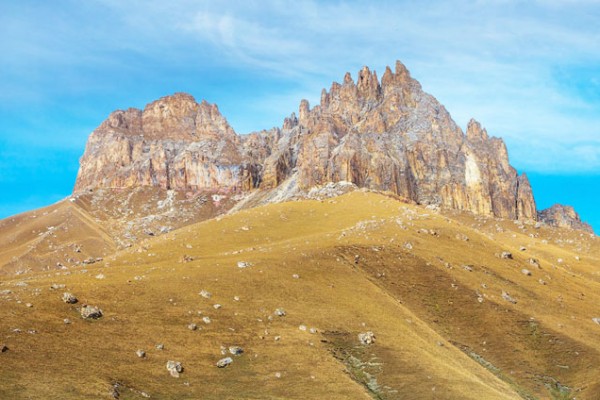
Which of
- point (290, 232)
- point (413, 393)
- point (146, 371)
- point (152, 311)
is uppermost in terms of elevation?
point (290, 232)

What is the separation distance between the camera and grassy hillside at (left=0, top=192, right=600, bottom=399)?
54406 mm

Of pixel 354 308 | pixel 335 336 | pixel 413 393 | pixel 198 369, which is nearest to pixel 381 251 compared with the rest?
pixel 354 308

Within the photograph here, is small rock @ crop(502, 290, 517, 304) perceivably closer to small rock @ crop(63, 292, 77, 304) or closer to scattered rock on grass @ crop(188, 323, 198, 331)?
scattered rock on grass @ crop(188, 323, 198, 331)

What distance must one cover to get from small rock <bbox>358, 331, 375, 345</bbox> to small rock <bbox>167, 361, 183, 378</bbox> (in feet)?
90.4

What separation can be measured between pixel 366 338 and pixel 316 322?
6890 mm

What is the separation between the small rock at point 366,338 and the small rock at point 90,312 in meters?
32.9

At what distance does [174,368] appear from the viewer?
56.0 metres

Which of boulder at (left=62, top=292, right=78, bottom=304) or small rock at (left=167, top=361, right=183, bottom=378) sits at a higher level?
boulder at (left=62, top=292, right=78, bottom=304)

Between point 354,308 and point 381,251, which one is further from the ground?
point 381,251

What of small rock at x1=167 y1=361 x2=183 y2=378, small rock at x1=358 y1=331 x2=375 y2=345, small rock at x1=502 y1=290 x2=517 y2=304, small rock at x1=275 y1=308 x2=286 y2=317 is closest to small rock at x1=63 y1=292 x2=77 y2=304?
small rock at x1=167 y1=361 x2=183 y2=378

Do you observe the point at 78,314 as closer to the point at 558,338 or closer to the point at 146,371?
the point at 146,371

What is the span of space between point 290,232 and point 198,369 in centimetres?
9193

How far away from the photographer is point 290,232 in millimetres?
149250

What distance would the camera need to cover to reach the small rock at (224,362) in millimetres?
59900
